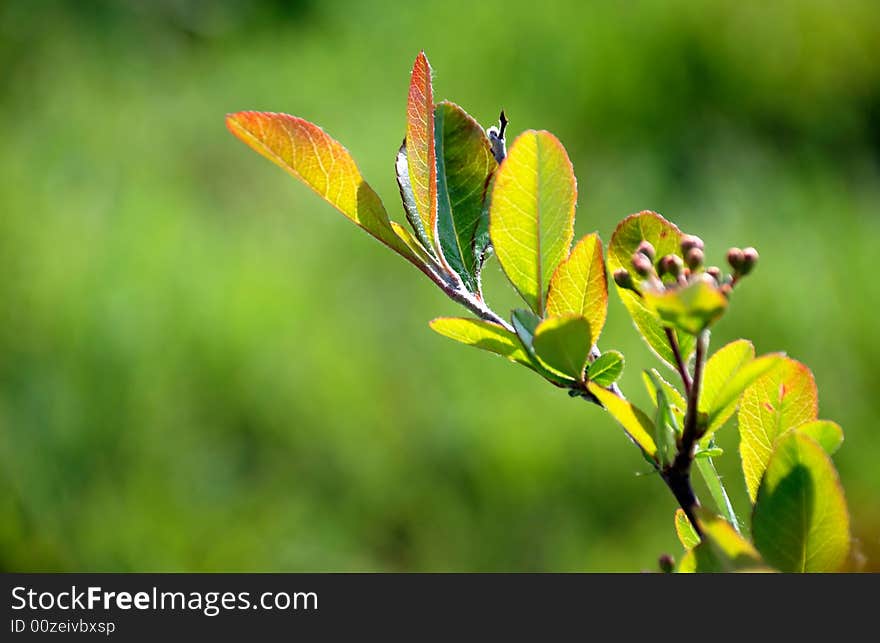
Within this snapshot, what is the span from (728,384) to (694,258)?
0.16 ft

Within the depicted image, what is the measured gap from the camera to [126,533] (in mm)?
1822

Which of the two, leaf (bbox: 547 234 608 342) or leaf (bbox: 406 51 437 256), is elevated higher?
leaf (bbox: 406 51 437 256)

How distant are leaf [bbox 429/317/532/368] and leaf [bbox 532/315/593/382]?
2 cm

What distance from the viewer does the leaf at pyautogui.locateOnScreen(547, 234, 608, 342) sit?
38 centimetres

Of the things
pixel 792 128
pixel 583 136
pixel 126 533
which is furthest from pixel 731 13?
pixel 126 533

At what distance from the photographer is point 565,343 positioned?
0.36 m

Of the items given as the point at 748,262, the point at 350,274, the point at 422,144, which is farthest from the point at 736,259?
the point at 350,274

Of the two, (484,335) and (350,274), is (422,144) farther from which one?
(350,274)

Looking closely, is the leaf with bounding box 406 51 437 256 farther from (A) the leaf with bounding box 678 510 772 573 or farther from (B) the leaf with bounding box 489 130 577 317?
(A) the leaf with bounding box 678 510 772 573

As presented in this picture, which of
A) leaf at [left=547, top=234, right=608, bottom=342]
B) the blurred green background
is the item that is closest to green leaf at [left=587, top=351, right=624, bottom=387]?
leaf at [left=547, top=234, right=608, bottom=342]

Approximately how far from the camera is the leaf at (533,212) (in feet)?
1.23

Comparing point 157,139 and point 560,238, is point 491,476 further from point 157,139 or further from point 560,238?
point 560,238

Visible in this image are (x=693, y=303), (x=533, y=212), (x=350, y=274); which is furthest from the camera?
(x=350, y=274)

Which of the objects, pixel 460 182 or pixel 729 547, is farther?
pixel 460 182
